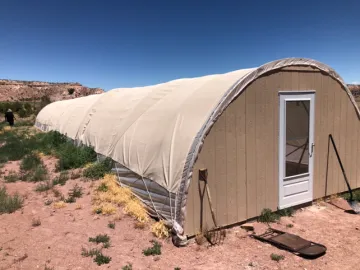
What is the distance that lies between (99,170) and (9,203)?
268 cm

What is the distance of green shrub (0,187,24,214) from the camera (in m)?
6.87

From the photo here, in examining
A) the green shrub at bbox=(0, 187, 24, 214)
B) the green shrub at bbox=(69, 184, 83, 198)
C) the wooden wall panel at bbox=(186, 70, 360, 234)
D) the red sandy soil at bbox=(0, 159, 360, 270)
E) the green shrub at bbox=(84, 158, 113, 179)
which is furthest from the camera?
→ the green shrub at bbox=(84, 158, 113, 179)

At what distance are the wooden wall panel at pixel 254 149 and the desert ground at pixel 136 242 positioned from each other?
1.56 ft

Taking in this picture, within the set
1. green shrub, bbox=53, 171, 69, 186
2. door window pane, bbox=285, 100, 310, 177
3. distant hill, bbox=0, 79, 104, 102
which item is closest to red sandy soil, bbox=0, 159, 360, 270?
door window pane, bbox=285, 100, 310, 177

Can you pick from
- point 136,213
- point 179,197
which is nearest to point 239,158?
point 179,197

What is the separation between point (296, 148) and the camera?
25.0 ft

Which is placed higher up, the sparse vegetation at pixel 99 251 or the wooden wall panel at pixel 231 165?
the wooden wall panel at pixel 231 165

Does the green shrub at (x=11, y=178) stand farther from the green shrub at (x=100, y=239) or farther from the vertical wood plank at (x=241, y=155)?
the vertical wood plank at (x=241, y=155)

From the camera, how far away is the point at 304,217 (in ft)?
21.1

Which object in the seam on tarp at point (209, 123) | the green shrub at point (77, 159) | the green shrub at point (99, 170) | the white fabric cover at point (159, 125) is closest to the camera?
the seam on tarp at point (209, 123)

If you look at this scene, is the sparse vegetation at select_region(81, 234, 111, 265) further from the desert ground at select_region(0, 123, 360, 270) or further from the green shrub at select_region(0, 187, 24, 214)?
the green shrub at select_region(0, 187, 24, 214)

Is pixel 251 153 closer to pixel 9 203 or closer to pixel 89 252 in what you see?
pixel 89 252

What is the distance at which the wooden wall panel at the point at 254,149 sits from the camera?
5.61 metres

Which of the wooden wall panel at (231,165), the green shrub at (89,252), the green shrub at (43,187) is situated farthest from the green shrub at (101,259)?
the green shrub at (43,187)
